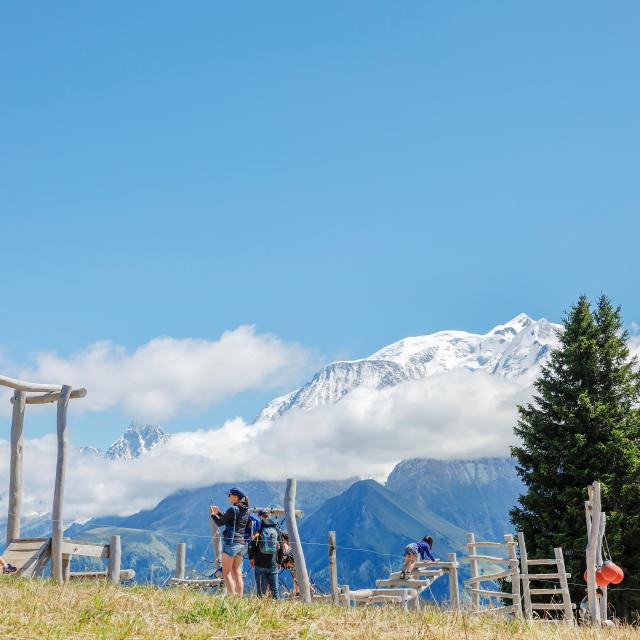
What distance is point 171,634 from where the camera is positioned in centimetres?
812

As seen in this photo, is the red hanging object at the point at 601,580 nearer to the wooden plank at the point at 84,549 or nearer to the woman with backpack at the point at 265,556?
the woman with backpack at the point at 265,556

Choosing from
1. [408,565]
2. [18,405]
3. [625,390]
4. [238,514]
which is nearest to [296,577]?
[408,565]

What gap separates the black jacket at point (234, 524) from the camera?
51.6 ft

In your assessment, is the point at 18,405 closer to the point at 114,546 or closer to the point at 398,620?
the point at 114,546

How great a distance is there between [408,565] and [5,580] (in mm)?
10330

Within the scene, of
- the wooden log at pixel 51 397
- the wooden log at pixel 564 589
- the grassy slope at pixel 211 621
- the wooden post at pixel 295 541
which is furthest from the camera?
the wooden log at pixel 564 589

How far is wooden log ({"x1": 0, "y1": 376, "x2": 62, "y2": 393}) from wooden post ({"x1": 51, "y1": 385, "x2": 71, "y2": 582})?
1081mm

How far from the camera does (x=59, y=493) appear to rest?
1961 centimetres

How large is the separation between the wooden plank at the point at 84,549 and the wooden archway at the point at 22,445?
1.03ft

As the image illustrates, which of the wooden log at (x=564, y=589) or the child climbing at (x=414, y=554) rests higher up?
the child climbing at (x=414, y=554)

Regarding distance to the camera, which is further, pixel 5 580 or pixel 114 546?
pixel 114 546

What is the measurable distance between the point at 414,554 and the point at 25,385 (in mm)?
10974

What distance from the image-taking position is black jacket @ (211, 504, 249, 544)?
15725 millimetres

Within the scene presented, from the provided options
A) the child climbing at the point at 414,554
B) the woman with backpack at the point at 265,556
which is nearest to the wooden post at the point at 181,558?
the child climbing at the point at 414,554
